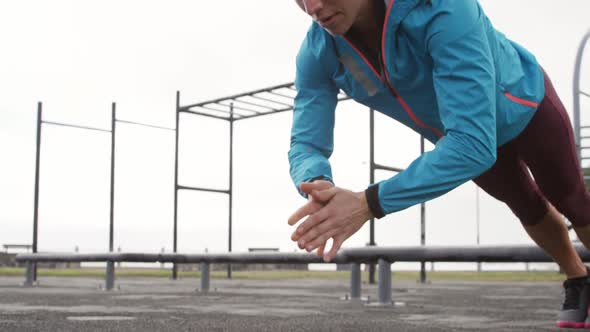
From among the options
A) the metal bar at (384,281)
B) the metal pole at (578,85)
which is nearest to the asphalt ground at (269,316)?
the metal bar at (384,281)

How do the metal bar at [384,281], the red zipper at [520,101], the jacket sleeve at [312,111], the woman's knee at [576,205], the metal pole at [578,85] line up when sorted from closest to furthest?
1. the red zipper at [520,101]
2. the jacket sleeve at [312,111]
3. the woman's knee at [576,205]
4. the metal bar at [384,281]
5. the metal pole at [578,85]

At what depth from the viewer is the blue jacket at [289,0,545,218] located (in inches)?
71.1

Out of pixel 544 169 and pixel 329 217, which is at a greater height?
pixel 544 169

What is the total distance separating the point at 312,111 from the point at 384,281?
3.55 metres

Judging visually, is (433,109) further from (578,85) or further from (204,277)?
(578,85)

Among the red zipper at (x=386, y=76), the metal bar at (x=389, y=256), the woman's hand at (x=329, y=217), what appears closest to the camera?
the woman's hand at (x=329, y=217)

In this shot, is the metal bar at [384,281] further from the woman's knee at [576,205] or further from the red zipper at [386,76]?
the red zipper at [386,76]

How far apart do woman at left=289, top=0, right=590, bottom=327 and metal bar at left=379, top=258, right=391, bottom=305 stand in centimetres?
257

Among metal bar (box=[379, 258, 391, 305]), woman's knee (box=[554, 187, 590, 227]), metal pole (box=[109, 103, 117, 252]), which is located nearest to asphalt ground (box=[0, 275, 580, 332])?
metal bar (box=[379, 258, 391, 305])

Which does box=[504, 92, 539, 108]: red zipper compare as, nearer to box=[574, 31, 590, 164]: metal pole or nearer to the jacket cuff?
the jacket cuff

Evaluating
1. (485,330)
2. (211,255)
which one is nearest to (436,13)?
(485,330)

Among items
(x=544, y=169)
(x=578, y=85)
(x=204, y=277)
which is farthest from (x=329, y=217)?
(x=578, y=85)

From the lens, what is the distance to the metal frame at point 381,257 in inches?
175

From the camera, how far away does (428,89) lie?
221cm
